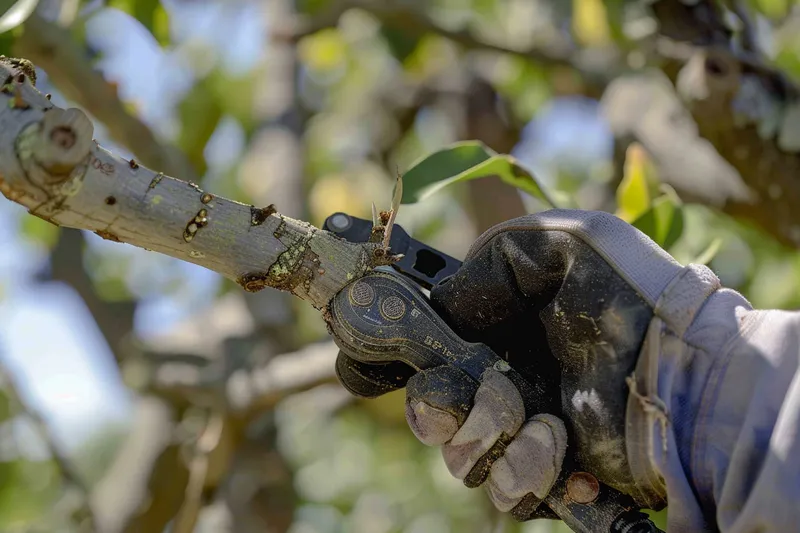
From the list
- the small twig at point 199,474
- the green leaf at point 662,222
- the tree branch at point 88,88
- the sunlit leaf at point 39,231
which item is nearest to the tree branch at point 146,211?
the green leaf at point 662,222

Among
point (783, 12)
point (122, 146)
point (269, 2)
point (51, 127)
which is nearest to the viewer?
point (51, 127)

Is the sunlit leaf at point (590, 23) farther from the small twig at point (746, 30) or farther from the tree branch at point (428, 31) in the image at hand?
the small twig at point (746, 30)

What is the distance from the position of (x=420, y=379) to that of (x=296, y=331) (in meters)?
1.65

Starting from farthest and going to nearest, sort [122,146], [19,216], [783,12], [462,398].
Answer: [19,216], [783,12], [122,146], [462,398]

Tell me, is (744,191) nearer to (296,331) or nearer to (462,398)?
(296,331)

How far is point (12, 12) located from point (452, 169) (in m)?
0.64

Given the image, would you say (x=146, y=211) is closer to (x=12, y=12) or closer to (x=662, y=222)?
(x=12, y=12)

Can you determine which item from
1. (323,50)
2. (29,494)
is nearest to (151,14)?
(323,50)

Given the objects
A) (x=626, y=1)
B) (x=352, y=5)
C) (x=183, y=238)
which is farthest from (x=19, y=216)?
(x=183, y=238)

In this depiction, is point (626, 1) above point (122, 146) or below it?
above

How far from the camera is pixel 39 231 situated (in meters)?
3.21

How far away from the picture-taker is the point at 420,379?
918 mm

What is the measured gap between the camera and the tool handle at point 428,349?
2.97 feet

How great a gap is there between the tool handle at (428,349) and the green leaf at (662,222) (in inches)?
26.5
